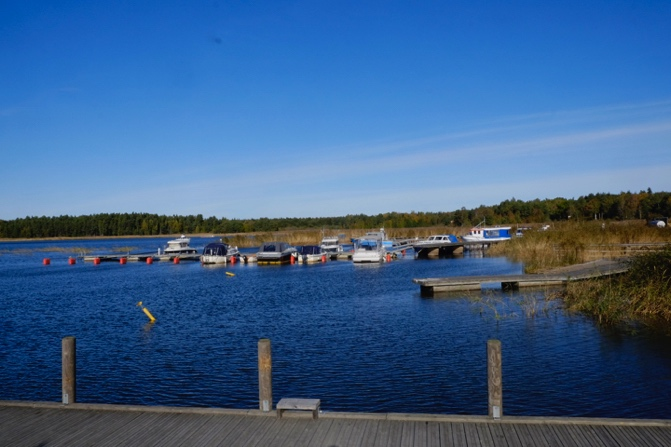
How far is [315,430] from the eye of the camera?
26.2 ft

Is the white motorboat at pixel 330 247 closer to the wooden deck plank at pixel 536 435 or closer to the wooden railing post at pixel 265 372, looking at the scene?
the wooden railing post at pixel 265 372

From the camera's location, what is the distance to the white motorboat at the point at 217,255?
59.1m

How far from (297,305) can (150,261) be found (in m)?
42.0

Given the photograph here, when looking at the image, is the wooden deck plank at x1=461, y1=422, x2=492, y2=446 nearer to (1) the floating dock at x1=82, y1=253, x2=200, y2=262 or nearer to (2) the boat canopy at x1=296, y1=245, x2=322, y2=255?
(2) the boat canopy at x1=296, y1=245, x2=322, y2=255

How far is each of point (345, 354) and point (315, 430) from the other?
27.6ft

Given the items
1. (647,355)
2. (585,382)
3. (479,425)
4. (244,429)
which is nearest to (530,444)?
(479,425)

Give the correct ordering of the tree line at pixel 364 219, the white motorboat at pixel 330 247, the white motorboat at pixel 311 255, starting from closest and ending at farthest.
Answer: the white motorboat at pixel 311 255
the white motorboat at pixel 330 247
the tree line at pixel 364 219

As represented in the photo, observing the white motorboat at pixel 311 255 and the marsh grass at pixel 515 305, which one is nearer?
the marsh grass at pixel 515 305

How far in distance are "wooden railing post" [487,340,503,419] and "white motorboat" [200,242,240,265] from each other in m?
52.6

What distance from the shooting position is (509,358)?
15.1 meters

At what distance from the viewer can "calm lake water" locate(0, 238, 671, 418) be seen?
12.2m

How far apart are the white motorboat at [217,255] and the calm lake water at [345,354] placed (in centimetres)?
2772

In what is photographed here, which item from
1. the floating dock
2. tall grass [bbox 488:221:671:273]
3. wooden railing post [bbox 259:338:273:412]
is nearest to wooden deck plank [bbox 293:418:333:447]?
wooden railing post [bbox 259:338:273:412]

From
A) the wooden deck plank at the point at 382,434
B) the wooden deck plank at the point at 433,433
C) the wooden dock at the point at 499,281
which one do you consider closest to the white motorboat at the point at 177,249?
the wooden dock at the point at 499,281
